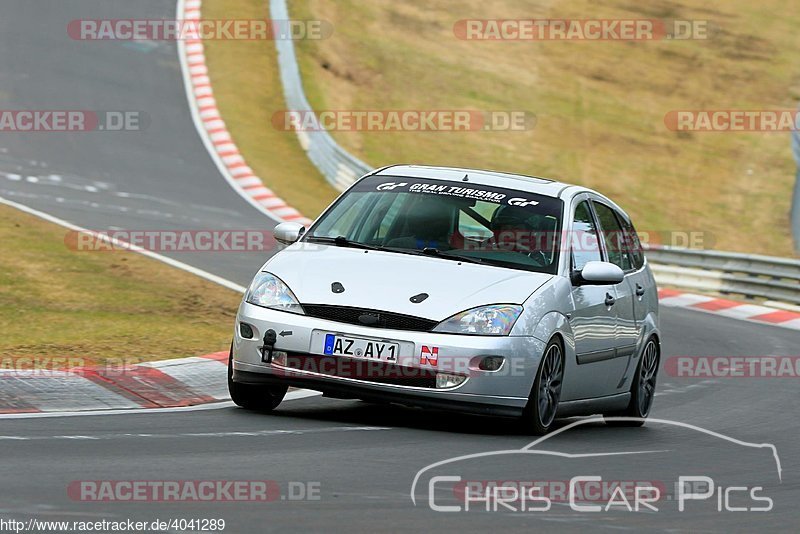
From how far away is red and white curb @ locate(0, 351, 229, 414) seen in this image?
28.8 feet

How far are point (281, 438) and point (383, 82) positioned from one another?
1019 inches

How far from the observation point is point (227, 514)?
587 cm

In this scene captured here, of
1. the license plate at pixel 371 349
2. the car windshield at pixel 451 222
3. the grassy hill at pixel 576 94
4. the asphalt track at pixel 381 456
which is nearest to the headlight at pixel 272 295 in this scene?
the license plate at pixel 371 349

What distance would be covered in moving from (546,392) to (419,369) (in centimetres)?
92

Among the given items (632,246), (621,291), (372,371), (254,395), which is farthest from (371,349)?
(632,246)

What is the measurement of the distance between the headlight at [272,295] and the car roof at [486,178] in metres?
1.55

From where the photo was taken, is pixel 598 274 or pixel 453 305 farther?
pixel 598 274

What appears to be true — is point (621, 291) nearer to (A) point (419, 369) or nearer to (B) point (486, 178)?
(B) point (486, 178)

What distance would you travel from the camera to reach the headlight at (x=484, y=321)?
8352mm

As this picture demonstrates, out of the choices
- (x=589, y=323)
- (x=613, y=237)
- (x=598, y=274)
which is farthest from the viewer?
(x=613, y=237)

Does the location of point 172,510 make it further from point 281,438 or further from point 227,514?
point 281,438

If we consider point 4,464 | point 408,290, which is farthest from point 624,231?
point 4,464

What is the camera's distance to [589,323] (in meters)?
9.38

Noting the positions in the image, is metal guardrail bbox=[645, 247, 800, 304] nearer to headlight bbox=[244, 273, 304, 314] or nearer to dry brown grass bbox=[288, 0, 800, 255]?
dry brown grass bbox=[288, 0, 800, 255]
